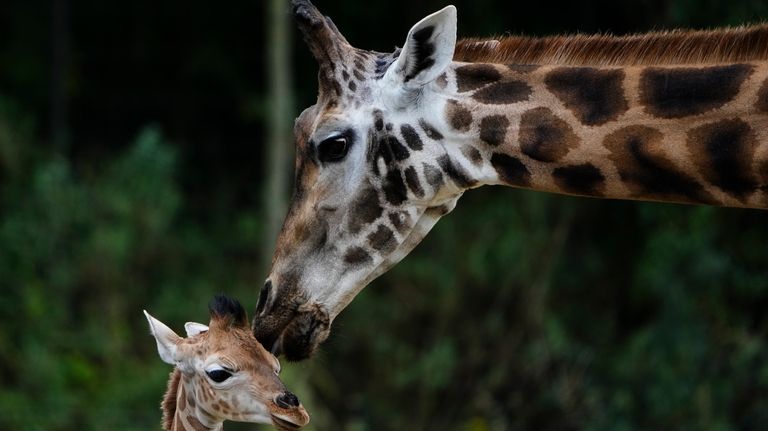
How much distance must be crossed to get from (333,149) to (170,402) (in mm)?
1333

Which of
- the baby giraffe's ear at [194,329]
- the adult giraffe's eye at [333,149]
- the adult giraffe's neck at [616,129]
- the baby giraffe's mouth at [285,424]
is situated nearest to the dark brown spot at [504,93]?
the adult giraffe's neck at [616,129]

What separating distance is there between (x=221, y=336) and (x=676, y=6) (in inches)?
308

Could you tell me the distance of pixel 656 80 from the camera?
471 centimetres

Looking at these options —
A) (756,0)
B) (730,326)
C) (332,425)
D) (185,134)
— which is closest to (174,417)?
(756,0)

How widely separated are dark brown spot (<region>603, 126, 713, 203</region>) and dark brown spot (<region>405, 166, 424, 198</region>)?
2.32 feet

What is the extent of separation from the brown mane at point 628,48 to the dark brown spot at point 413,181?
18.0 inches

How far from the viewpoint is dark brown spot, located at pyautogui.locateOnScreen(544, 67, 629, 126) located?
15.7 feet

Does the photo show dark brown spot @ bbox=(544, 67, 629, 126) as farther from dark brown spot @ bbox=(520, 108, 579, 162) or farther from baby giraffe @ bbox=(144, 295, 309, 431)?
baby giraffe @ bbox=(144, 295, 309, 431)

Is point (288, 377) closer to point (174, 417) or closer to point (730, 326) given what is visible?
point (730, 326)

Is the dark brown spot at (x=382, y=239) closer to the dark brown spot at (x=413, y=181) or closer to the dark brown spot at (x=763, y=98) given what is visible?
the dark brown spot at (x=413, y=181)

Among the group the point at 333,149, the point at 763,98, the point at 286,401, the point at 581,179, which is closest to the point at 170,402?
the point at 286,401

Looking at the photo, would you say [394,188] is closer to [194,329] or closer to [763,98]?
[194,329]

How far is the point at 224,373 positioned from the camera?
5.23 metres

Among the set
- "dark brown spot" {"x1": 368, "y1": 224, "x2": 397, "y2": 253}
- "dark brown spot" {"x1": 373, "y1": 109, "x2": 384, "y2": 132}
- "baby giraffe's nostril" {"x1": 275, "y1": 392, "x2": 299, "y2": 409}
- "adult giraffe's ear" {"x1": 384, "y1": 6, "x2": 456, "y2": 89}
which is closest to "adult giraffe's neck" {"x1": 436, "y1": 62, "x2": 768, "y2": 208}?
"adult giraffe's ear" {"x1": 384, "y1": 6, "x2": 456, "y2": 89}
